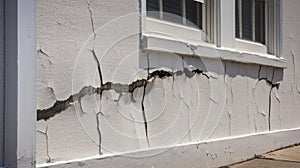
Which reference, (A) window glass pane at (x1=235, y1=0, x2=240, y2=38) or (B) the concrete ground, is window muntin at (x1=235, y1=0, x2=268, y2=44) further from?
(B) the concrete ground

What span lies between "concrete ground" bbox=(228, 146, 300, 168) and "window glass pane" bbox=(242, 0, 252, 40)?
4.90 feet

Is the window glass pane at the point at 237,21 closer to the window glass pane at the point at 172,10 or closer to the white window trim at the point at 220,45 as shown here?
the white window trim at the point at 220,45

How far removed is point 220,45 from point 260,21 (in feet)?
4.96

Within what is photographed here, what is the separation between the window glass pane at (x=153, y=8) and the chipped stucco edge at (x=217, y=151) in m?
1.19

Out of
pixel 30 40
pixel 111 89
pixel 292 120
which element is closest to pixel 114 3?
pixel 111 89

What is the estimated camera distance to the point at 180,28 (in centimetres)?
422

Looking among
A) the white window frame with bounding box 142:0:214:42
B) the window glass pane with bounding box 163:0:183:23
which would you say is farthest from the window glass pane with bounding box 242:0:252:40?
the window glass pane with bounding box 163:0:183:23

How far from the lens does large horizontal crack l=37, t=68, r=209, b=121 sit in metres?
2.87

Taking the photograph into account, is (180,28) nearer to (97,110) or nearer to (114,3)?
(114,3)

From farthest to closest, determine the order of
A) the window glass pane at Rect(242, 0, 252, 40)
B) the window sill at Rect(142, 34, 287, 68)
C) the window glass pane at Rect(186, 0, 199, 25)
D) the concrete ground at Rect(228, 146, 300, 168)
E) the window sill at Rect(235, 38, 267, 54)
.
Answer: the window glass pane at Rect(242, 0, 252, 40), the window sill at Rect(235, 38, 267, 54), the concrete ground at Rect(228, 146, 300, 168), the window glass pane at Rect(186, 0, 199, 25), the window sill at Rect(142, 34, 287, 68)

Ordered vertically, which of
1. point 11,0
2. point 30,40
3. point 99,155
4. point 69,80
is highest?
point 11,0

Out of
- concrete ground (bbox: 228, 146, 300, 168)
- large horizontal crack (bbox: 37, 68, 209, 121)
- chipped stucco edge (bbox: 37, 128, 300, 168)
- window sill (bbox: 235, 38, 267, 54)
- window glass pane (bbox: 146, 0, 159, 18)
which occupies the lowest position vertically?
concrete ground (bbox: 228, 146, 300, 168)

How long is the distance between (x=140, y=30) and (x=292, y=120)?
3402 millimetres

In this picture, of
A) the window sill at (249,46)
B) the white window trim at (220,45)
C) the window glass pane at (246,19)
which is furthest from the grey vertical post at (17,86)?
the window glass pane at (246,19)
